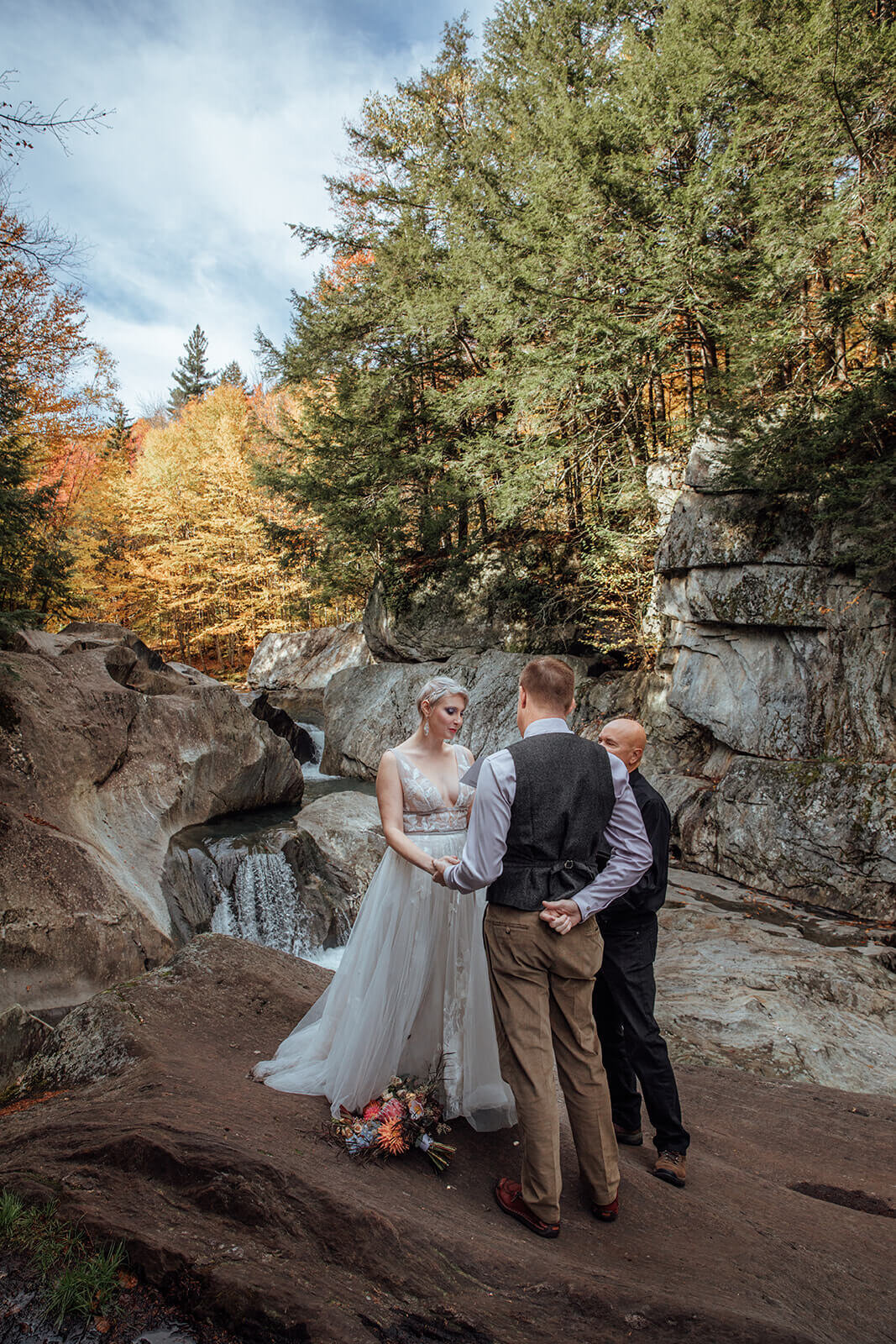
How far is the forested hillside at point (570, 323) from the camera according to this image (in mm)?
9422

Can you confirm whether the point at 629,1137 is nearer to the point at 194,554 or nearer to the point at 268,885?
the point at 268,885

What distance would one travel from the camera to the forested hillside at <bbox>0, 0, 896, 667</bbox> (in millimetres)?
9422

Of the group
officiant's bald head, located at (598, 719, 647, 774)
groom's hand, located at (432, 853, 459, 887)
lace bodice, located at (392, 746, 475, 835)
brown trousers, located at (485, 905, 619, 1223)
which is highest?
officiant's bald head, located at (598, 719, 647, 774)

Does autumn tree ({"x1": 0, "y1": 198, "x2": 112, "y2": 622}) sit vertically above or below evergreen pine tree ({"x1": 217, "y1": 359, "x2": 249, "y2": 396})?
below

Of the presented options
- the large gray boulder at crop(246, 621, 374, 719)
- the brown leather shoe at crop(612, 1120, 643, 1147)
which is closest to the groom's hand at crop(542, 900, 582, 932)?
the brown leather shoe at crop(612, 1120, 643, 1147)

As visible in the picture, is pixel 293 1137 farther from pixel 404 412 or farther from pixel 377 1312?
pixel 404 412

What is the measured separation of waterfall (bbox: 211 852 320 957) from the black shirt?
232 inches

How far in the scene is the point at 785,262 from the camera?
9422 mm

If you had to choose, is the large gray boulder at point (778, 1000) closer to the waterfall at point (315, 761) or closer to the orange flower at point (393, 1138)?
the orange flower at point (393, 1138)

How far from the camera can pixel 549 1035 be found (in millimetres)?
2668

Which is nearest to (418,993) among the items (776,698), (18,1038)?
(18,1038)

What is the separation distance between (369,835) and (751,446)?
7.75 meters

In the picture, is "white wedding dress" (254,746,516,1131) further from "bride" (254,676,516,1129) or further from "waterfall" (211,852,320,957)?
"waterfall" (211,852,320,957)

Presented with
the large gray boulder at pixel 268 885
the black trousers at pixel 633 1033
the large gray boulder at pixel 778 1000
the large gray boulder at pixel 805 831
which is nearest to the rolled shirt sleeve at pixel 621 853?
the black trousers at pixel 633 1033
